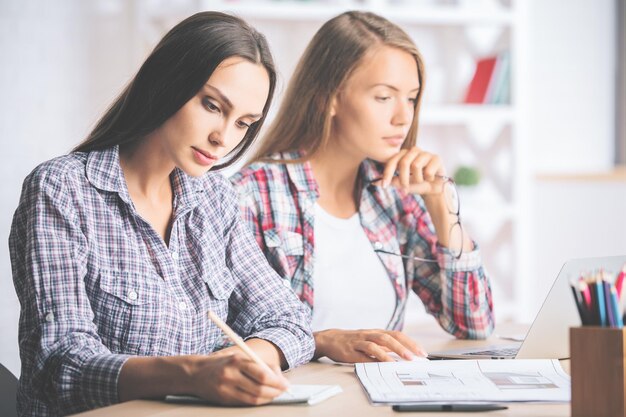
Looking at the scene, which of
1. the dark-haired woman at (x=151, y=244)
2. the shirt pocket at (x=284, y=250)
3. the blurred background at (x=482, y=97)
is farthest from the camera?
the blurred background at (x=482, y=97)

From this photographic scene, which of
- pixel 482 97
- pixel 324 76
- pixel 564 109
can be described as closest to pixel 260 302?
pixel 324 76

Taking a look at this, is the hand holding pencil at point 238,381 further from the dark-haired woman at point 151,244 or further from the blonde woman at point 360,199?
the blonde woman at point 360,199

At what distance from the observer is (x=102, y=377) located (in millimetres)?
1169

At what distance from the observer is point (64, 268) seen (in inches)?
49.8

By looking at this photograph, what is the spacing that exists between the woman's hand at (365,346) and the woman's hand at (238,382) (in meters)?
0.34

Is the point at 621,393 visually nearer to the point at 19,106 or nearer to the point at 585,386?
the point at 585,386

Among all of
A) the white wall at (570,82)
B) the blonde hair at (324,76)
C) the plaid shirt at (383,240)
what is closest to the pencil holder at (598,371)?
the plaid shirt at (383,240)

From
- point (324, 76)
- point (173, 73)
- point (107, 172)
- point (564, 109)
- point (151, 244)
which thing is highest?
point (564, 109)

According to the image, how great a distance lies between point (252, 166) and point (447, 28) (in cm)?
232

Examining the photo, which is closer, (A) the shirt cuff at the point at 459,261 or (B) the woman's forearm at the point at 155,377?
(B) the woman's forearm at the point at 155,377

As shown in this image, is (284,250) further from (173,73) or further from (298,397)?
(298,397)

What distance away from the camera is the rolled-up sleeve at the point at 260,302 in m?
1.44

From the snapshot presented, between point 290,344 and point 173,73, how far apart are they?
0.48 m

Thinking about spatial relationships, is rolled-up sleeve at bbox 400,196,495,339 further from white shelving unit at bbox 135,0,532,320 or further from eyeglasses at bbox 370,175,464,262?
white shelving unit at bbox 135,0,532,320
